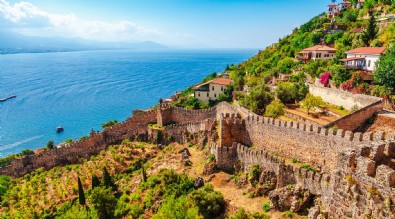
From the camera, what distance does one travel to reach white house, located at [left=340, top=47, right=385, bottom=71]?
38.4m

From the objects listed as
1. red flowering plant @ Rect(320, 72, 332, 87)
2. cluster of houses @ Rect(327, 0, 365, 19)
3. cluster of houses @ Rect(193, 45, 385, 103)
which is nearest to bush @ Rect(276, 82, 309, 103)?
red flowering plant @ Rect(320, 72, 332, 87)

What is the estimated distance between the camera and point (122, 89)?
4422 inches

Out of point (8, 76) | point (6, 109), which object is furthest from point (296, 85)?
point (8, 76)

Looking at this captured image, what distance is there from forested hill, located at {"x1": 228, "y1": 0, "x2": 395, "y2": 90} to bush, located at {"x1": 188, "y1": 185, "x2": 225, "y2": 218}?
2869cm

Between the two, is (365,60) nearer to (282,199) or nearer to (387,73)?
(387,73)

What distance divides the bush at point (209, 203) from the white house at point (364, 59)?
2946 cm

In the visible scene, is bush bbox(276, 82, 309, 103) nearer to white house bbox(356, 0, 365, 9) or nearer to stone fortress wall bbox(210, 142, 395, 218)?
stone fortress wall bbox(210, 142, 395, 218)

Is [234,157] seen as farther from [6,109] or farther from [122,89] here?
[122,89]

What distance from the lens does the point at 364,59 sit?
131 feet

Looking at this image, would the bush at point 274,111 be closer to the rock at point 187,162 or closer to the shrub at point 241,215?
the rock at point 187,162

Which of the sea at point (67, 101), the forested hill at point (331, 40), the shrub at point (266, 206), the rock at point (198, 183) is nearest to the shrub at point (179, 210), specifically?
the rock at point (198, 183)

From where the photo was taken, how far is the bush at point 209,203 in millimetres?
21078

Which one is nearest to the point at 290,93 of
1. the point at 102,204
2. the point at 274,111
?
the point at 274,111

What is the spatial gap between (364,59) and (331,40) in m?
22.1
